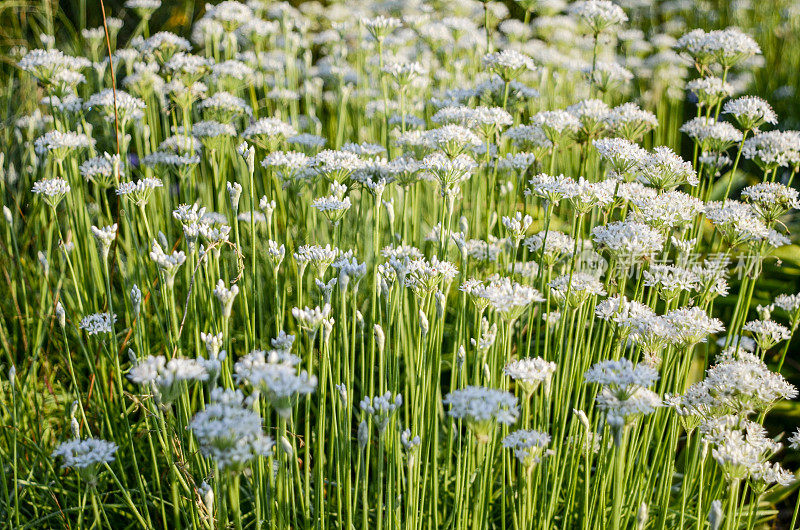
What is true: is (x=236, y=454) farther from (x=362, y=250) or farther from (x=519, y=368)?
(x=362, y=250)

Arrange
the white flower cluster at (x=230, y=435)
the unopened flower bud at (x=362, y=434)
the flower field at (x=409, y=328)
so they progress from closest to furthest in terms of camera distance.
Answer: the white flower cluster at (x=230, y=435)
the unopened flower bud at (x=362, y=434)
the flower field at (x=409, y=328)

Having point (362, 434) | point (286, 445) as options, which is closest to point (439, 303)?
point (362, 434)

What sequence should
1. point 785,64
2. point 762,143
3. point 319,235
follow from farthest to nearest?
point 785,64, point 319,235, point 762,143

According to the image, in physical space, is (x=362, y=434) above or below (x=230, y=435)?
below

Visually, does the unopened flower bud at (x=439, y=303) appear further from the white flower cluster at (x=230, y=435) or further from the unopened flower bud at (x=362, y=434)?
the white flower cluster at (x=230, y=435)

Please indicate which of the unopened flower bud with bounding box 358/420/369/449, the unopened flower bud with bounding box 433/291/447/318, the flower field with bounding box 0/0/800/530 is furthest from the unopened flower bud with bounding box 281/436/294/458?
the unopened flower bud with bounding box 433/291/447/318

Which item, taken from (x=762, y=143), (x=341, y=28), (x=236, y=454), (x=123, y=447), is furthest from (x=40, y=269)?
(x=762, y=143)

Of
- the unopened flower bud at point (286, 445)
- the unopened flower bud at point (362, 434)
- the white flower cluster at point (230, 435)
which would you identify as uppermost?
the white flower cluster at point (230, 435)

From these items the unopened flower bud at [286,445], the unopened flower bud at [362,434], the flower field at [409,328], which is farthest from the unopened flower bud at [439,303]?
the unopened flower bud at [286,445]

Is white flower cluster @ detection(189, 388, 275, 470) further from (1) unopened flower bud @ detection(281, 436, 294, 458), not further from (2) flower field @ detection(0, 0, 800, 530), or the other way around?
(1) unopened flower bud @ detection(281, 436, 294, 458)

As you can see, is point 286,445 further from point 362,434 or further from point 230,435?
point 230,435

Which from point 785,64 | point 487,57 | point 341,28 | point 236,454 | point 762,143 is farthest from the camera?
point 785,64

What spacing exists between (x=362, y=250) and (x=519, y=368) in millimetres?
1772

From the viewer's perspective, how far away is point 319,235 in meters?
3.60
